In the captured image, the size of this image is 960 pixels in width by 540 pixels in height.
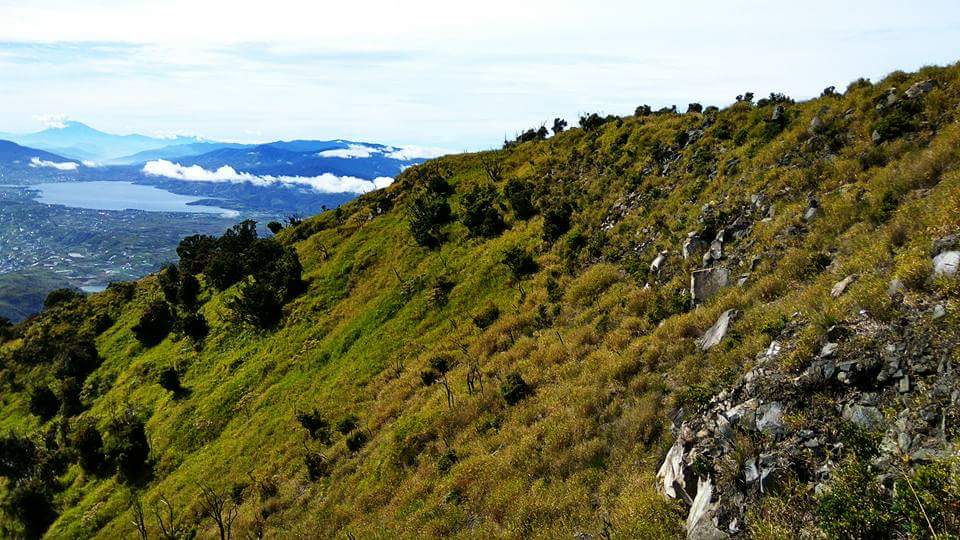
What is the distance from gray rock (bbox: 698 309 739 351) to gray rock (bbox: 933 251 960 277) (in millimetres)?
4841

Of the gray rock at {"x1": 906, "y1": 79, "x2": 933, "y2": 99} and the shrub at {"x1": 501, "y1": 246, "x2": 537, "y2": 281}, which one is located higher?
the gray rock at {"x1": 906, "y1": 79, "x2": 933, "y2": 99}

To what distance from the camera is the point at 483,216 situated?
39.2m

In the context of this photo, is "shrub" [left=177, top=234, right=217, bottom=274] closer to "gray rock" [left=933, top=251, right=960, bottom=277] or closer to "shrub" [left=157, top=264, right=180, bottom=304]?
"shrub" [left=157, top=264, right=180, bottom=304]

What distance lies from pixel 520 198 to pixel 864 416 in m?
31.0

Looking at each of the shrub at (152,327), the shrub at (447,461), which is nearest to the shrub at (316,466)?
the shrub at (447,461)

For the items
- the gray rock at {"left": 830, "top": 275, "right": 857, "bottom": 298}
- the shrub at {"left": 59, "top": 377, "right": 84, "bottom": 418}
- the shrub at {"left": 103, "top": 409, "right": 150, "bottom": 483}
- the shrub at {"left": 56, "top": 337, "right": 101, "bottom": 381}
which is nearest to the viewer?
the gray rock at {"left": 830, "top": 275, "right": 857, "bottom": 298}

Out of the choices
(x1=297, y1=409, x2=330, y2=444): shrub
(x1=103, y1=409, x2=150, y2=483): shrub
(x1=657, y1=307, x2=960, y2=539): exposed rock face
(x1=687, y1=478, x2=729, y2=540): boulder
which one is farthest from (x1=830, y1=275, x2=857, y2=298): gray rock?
(x1=103, y1=409, x2=150, y2=483): shrub

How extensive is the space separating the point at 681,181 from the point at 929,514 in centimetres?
2311

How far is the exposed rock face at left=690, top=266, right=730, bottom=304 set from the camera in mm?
16891

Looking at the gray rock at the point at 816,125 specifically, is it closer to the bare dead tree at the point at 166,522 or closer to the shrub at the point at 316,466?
the shrub at the point at 316,466

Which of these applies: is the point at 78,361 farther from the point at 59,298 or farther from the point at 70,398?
the point at 59,298

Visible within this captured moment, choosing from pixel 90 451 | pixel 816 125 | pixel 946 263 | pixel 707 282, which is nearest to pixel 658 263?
pixel 707 282

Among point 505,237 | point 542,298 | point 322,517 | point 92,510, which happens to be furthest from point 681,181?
point 92,510

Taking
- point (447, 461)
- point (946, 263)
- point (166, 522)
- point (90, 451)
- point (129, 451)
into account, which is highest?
point (946, 263)
